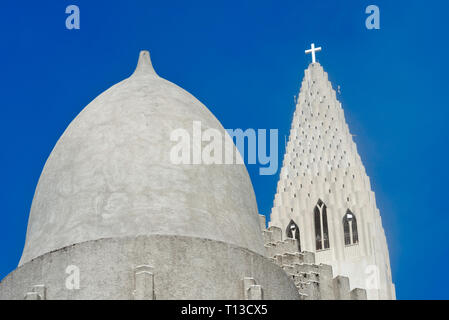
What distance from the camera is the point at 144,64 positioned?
1767 cm

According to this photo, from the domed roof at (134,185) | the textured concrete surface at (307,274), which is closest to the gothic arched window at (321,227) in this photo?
the textured concrete surface at (307,274)

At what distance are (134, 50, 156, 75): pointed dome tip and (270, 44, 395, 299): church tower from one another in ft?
159

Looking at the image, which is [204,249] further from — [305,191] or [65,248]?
[305,191]

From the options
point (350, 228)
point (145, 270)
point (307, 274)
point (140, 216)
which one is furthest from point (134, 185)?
point (350, 228)

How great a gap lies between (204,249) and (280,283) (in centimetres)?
155

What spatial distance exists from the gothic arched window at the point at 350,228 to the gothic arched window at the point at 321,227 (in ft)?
5.06

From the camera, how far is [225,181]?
15.1 meters

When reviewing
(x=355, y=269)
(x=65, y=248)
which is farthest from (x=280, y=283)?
(x=355, y=269)

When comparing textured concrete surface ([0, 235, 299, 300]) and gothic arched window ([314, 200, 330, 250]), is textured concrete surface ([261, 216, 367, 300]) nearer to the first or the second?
textured concrete surface ([0, 235, 299, 300])

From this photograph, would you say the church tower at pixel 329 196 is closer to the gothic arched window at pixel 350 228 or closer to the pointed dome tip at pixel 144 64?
the gothic arched window at pixel 350 228

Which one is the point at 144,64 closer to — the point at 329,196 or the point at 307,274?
the point at 307,274

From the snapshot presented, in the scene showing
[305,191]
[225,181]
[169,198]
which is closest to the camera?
[169,198]

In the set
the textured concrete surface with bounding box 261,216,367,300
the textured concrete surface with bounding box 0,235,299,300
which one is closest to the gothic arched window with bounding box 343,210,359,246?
the textured concrete surface with bounding box 261,216,367,300

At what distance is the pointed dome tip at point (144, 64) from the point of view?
57.5 feet
